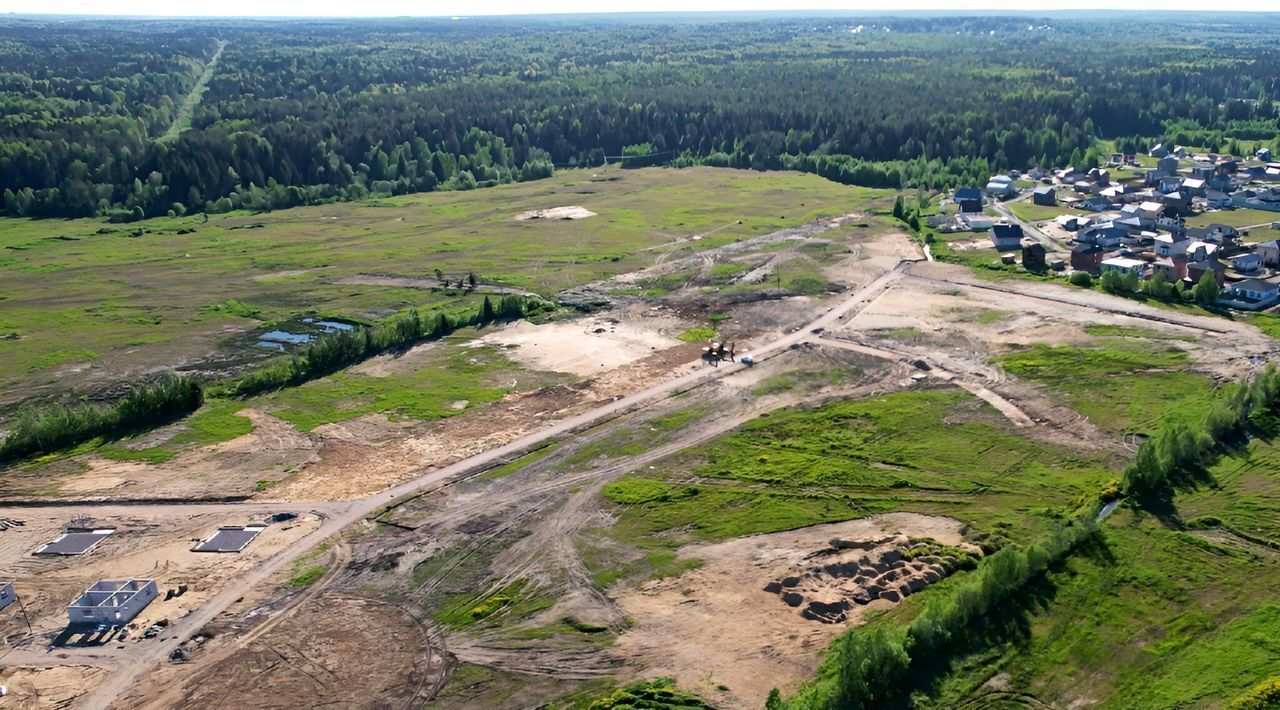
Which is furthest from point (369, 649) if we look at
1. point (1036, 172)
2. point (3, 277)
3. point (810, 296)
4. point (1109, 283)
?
point (1036, 172)

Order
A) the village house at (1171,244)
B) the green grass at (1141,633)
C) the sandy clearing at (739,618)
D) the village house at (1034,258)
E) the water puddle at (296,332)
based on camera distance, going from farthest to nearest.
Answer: the village house at (1171,244)
the village house at (1034,258)
the water puddle at (296,332)
the sandy clearing at (739,618)
the green grass at (1141,633)

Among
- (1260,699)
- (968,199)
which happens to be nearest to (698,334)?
(1260,699)

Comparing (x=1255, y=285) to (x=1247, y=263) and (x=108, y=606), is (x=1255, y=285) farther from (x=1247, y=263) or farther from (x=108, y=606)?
(x=108, y=606)

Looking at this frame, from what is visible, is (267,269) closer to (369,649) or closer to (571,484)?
(571,484)

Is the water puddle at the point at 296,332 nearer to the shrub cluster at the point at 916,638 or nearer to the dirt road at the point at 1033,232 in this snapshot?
the shrub cluster at the point at 916,638

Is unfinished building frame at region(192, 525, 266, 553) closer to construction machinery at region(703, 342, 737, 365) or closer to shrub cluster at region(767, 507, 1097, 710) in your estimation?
shrub cluster at region(767, 507, 1097, 710)

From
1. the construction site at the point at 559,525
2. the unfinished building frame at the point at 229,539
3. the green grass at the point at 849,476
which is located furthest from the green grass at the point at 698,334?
the unfinished building frame at the point at 229,539

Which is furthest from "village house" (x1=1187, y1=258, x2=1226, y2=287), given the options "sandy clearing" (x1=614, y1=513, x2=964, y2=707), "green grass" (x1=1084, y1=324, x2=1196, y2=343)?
"sandy clearing" (x1=614, y1=513, x2=964, y2=707)
